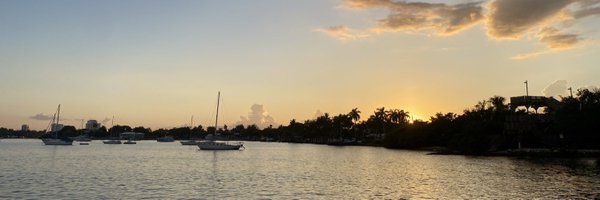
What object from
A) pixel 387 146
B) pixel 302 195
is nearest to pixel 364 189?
pixel 302 195

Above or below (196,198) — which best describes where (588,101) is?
above

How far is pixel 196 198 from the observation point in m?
38.5

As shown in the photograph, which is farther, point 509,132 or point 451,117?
point 451,117

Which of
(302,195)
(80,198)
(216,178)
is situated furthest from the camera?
(216,178)

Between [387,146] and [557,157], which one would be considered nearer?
[557,157]

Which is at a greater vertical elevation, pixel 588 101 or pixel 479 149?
pixel 588 101

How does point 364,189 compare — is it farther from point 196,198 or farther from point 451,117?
point 451,117

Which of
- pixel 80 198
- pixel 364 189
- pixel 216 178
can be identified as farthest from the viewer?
pixel 216 178

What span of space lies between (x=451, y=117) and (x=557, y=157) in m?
77.2

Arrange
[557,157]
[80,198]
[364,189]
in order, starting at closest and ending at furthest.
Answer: [80,198], [364,189], [557,157]

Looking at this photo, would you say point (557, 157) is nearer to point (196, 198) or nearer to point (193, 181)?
point (193, 181)

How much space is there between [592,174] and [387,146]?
13478cm

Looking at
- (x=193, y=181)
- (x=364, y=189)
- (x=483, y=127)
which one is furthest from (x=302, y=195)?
(x=483, y=127)

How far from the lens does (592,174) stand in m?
57.7
